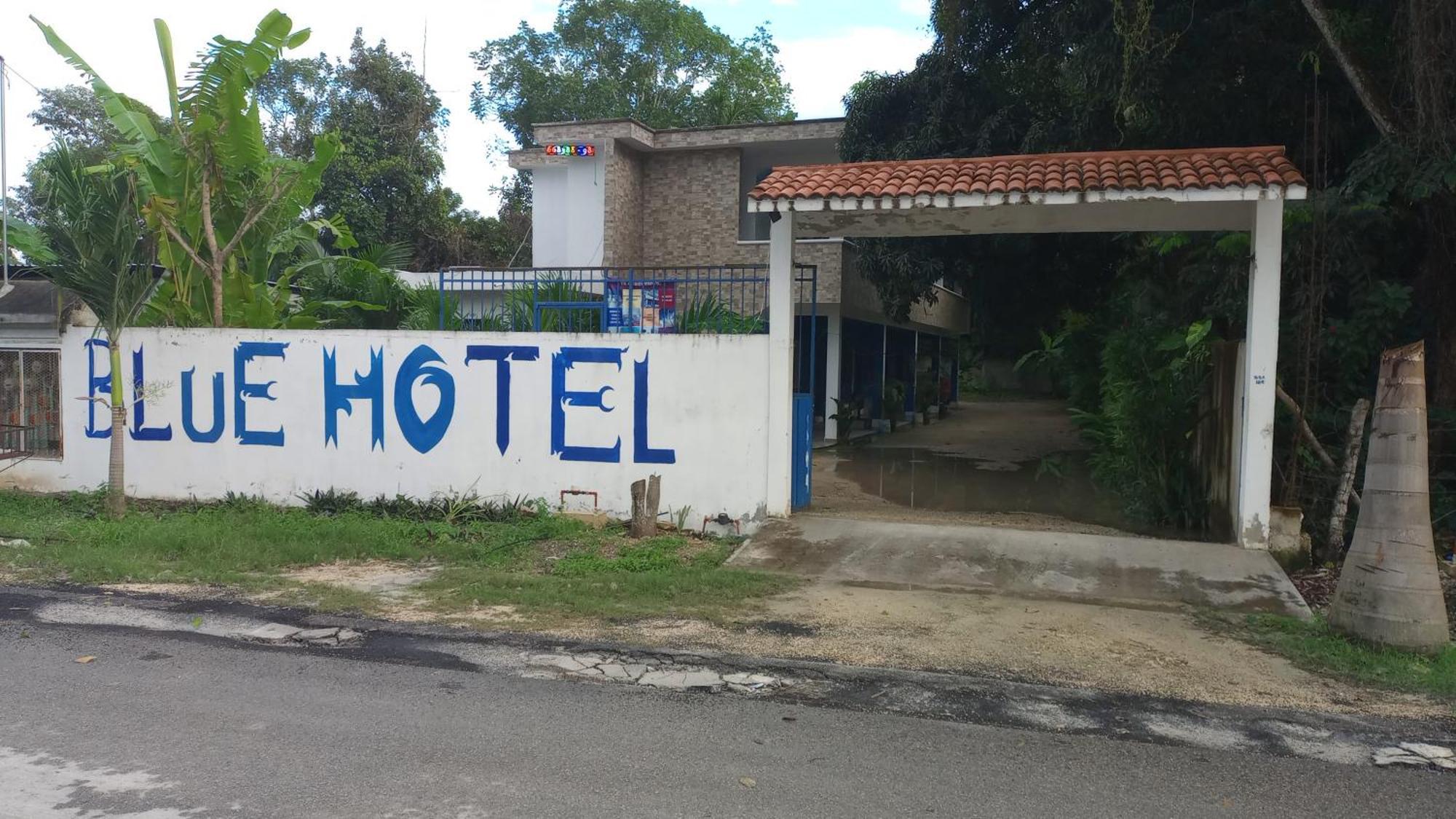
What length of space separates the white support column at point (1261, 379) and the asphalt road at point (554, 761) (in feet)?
15.3

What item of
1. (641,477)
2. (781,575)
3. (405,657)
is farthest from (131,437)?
(781,575)

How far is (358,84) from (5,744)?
28.7 m

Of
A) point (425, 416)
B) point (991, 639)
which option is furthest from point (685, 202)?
point (991, 639)

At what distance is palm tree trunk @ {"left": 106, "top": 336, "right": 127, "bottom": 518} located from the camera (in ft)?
33.4

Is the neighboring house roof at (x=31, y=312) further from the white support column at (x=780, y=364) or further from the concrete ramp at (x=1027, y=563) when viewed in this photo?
the concrete ramp at (x=1027, y=563)

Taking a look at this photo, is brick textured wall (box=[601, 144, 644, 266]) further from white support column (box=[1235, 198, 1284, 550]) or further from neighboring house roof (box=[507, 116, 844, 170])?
white support column (box=[1235, 198, 1284, 550])

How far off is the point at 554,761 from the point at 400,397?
273 inches

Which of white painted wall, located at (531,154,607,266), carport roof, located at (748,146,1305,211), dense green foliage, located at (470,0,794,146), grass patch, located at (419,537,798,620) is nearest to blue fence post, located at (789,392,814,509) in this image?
grass patch, located at (419,537,798,620)

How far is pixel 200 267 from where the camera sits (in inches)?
461

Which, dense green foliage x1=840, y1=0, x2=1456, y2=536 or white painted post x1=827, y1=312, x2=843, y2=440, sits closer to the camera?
dense green foliage x1=840, y1=0, x2=1456, y2=536

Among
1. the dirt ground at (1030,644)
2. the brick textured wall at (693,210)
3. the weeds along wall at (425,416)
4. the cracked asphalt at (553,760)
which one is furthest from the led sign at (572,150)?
the cracked asphalt at (553,760)

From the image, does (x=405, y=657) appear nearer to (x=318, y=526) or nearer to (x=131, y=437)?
(x=318, y=526)

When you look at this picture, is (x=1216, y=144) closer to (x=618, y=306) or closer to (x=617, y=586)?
(x=618, y=306)

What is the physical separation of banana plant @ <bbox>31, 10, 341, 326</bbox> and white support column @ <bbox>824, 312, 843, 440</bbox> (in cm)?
987
